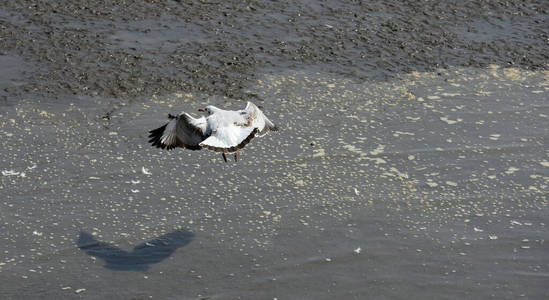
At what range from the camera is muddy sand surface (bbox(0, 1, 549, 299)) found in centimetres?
651

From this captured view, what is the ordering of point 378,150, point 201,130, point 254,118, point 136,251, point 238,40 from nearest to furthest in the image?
1. point 136,251
2. point 201,130
3. point 254,118
4. point 378,150
5. point 238,40

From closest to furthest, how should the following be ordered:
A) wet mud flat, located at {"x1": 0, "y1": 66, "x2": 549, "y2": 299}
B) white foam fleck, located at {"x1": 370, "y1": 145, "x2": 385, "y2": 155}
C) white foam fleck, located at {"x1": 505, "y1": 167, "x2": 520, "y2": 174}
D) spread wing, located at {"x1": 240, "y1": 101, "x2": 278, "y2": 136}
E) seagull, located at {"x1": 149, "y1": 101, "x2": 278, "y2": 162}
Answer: wet mud flat, located at {"x1": 0, "y1": 66, "x2": 549, "y2": 299}
seagull, located at {"x1": 149, "y1": 101, "x2": 278, "y2": 162}
spread wing, located at {"x1": 240, "y1": 101, "x2": 278, "y2": 136}
white foam fleck, located at {"x1": 505, "y1": 167, "x2": 520, "y2": 174}
white foam fleck, located at {"x1": 370, "y1": 145, "x2": 385, "y2": 155}

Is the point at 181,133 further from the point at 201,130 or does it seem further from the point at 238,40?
the point at 238,40

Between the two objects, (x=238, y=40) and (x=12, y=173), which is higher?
(x=238, y=40)

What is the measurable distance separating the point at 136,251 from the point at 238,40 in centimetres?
433

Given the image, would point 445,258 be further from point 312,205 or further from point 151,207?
point 151,207

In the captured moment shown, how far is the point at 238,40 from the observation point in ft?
33.6

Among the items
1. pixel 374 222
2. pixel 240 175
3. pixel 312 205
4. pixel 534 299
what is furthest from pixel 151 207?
pixel 534 299

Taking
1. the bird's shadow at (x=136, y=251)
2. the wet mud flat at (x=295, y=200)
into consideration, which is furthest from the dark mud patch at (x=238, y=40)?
the bird's shadow at (x=136, y=251)

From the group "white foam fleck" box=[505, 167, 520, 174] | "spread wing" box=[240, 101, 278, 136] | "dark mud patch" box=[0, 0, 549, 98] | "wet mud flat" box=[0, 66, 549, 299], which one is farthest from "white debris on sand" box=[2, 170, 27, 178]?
"white foam fleck" box=[505, 167, 520, 174]

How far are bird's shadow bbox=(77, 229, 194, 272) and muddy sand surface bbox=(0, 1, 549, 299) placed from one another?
0.05 feet

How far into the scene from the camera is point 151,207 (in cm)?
719

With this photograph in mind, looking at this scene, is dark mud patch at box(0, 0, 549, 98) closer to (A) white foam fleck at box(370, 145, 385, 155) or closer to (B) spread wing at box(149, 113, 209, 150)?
(A) white foam fleck at box(370, 145, 385, 155)

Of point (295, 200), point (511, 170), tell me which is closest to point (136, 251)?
point (295, 200)
